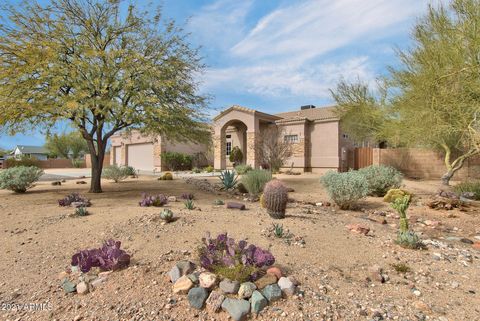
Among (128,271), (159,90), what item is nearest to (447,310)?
(128,271)

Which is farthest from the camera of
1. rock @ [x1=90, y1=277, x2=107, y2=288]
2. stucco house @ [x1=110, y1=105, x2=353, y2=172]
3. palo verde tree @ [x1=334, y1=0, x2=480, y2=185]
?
stucco house @ [x1=110, y1=105, x2=353, y2=172]

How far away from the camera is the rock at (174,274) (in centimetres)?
348

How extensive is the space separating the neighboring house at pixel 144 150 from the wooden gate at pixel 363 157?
1243 cm

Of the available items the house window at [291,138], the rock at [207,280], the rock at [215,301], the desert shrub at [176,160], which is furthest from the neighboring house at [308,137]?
the rock at [215,301]

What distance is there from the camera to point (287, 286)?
10.7 ft

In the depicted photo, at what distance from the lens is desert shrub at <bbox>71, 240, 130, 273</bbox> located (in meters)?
3.73

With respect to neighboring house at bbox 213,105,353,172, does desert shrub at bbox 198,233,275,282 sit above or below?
below

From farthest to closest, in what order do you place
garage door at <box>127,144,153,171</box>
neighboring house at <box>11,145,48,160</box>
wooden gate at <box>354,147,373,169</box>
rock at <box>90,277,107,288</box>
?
neighboring house at <box>11,145,48,160</box>, garage door at <box>127,144,153,171</box>, wooden gate at <box>354,147,373,169</box>, rock at <box>90,277,107,288</box>

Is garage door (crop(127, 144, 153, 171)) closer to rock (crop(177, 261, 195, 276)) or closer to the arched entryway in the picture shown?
the arched entryway

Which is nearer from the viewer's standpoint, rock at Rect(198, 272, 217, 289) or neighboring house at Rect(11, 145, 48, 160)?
rock at Rect(198, 272, 217, 289)

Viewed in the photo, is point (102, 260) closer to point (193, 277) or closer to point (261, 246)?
point (193, 277)

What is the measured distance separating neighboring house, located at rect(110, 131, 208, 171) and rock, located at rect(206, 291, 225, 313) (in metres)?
23.6

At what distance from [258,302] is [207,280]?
1.94ft

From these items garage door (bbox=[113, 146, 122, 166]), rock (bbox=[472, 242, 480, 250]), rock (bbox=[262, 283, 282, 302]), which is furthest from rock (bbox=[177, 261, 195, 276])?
garage door (bbox=[113, 146, 122, 166])
